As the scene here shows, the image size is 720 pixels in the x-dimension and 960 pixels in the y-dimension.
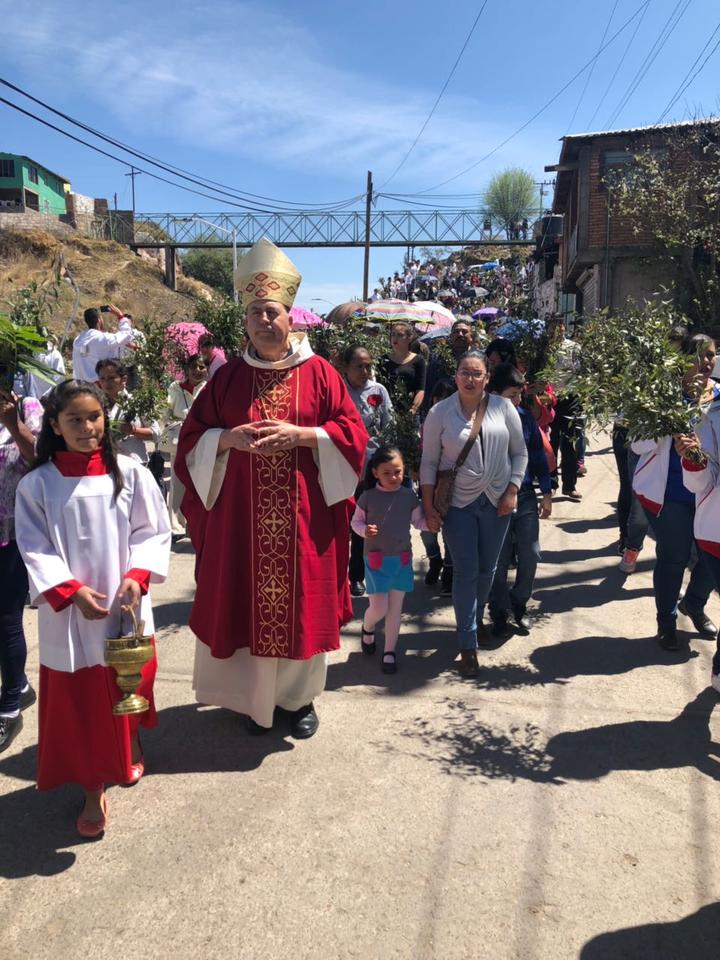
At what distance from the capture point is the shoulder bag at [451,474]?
14.3ft

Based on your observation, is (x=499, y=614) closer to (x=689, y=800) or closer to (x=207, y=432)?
(x=689, y=800)

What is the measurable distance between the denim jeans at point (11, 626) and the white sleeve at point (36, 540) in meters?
0.80

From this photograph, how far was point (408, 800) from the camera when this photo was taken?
3.20m

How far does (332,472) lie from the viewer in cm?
366

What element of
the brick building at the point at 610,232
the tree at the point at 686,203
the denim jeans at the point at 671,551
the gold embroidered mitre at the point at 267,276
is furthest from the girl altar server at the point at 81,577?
the brick building at the point at 610,232

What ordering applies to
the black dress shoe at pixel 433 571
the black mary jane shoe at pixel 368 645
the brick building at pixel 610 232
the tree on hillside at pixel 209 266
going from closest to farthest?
the black mary jane shoe at pixel 368 645 < the black dress shoe at pixel 433 571 < the brick building at pixel 610 232 < the tree on hillside at pixel 209 266

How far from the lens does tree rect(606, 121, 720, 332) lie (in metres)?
16.2

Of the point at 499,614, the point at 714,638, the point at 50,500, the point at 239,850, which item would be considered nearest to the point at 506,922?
the point at 239,850

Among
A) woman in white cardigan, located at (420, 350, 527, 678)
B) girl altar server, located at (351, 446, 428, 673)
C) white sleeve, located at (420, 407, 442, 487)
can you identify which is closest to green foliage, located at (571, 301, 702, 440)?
woman in white cardigan, located at (420, 350, 527, 678)

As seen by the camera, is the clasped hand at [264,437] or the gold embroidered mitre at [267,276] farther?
the gold embroidered mitre at [267,276]

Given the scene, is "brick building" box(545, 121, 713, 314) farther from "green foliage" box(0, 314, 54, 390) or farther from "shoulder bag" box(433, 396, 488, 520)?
"green foliage" box(0, 314, 54, 390)

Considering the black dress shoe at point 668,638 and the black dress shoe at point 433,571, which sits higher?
the black dress shoe at point 433,571

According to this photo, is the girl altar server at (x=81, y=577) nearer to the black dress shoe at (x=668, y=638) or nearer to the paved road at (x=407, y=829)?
the paved road at (x=407, y=829)

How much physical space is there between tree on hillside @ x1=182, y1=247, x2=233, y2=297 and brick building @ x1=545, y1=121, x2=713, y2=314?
1658 inches
